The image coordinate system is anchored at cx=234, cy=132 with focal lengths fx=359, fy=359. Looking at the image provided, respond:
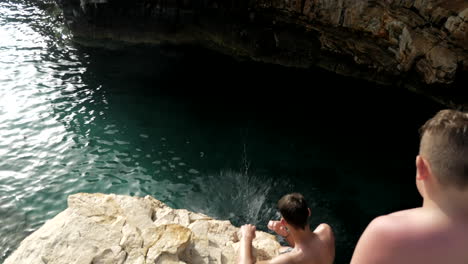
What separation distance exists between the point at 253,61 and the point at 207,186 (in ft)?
28.3

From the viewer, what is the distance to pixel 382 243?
71.0 inches

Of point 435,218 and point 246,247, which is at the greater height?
point 435,218

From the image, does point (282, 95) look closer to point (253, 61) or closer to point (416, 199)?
point (253, 61)

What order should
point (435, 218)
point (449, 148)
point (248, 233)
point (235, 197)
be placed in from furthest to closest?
point (235, 197), point (248, 233), point (435, 218), point (449, 148)

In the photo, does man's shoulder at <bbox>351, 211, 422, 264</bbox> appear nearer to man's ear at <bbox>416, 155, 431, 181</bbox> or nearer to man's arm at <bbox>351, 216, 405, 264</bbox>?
man's arm at <bbox>351, 216, 405, 264</bbox>

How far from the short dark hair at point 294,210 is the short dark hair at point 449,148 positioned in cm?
204

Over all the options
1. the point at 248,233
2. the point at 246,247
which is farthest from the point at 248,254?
the point at 248,233

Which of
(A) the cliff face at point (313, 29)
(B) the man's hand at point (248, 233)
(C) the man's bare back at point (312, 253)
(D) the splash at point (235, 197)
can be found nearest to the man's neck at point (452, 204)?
(C) the man's bare back at point (312, 253)

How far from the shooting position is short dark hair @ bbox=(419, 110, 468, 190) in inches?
64.6

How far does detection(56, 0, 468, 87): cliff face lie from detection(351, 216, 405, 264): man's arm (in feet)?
30.3

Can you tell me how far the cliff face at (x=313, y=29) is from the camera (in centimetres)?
1020

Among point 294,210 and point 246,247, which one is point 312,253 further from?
point 246,247

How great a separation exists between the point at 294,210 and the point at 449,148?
218cm

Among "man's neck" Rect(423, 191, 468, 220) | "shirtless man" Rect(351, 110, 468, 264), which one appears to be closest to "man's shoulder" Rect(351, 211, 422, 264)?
"shirtless man" Rect(351, 110, 468, 264)
